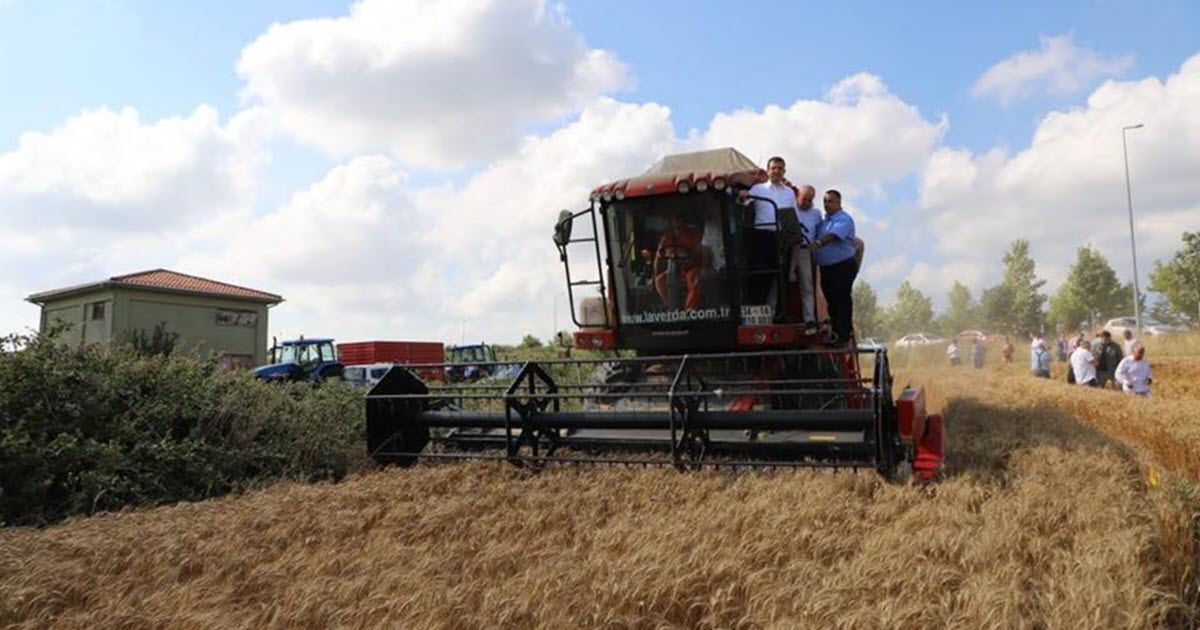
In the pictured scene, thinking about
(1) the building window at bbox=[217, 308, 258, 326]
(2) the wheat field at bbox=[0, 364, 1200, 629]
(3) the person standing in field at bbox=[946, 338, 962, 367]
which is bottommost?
(2) the wheat field at bbox=[0, 364, 1200, 629]

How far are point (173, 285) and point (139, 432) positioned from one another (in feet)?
76.1

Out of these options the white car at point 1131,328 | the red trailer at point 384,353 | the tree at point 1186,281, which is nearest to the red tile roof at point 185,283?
the red trailer at point 384,353

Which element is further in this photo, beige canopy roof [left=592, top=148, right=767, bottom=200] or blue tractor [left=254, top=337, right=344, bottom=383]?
blue tractor [left=254, top=337, right=344, bottom=383]

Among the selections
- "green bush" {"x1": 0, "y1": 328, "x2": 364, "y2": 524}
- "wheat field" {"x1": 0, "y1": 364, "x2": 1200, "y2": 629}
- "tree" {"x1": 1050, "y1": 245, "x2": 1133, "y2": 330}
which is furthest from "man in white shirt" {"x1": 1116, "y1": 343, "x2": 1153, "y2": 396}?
"tree" {"x1": 1050, "y1": 245, "x2": 1133, "y2": 330}

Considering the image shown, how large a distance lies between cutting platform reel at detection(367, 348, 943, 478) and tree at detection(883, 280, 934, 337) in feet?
193

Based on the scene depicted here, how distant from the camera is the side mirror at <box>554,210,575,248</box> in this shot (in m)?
6.68

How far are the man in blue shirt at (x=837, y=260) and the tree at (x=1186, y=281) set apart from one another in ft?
114

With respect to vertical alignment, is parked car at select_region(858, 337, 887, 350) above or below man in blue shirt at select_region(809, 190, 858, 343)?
below

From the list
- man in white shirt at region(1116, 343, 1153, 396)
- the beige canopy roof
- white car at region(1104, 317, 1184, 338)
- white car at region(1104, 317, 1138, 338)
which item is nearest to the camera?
the beige canopy roof

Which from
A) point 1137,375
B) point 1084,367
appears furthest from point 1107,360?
point 1137,375

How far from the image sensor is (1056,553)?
2.76 m

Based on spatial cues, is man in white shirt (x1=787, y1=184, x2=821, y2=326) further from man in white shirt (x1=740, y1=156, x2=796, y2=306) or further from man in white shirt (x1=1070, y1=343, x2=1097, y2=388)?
man in white shirt (x1=1070, y1=343, x2=1097, y2=388)

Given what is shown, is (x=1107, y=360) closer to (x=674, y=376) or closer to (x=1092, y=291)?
(x=674, y=376)

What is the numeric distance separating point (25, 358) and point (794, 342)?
222 inches
